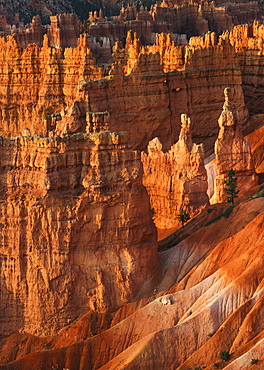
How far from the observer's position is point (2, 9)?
140 meters

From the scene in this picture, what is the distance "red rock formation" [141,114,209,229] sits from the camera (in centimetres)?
5628

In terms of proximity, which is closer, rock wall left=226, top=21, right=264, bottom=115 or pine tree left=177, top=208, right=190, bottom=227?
pine tree left=177, top=208, right=190, bottom=227

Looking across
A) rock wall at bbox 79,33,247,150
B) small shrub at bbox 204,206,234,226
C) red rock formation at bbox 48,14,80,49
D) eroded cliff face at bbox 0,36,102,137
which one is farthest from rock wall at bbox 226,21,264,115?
red rock formation at bbox 48,14,80,49

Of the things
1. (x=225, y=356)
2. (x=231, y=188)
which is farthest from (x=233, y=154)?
(x=225, y=356)

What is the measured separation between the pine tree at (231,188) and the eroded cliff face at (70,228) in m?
8.62

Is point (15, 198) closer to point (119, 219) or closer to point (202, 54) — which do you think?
point (119, 219)

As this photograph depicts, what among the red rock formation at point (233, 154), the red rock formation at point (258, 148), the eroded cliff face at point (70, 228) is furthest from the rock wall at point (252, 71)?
the eroded cliff face at point (70, 228)

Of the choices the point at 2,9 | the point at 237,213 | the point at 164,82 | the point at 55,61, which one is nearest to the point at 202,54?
the point at 164,82

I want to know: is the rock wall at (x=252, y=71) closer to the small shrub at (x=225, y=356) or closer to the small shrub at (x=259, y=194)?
the small shrub at (x=259, y=194)

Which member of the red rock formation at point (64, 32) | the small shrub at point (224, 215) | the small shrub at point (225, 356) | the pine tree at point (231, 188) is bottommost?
the red rock formation at point (64, 32)

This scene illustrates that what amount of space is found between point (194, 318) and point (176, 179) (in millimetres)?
17337

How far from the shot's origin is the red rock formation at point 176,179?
5628cm

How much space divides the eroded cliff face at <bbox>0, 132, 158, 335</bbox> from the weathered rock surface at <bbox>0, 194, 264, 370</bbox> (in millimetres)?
1021

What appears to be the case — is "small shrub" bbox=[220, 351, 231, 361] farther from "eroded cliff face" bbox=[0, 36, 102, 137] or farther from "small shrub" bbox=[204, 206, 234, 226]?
"eroded cliff face" bbox=[0, 36, 102, 137]
